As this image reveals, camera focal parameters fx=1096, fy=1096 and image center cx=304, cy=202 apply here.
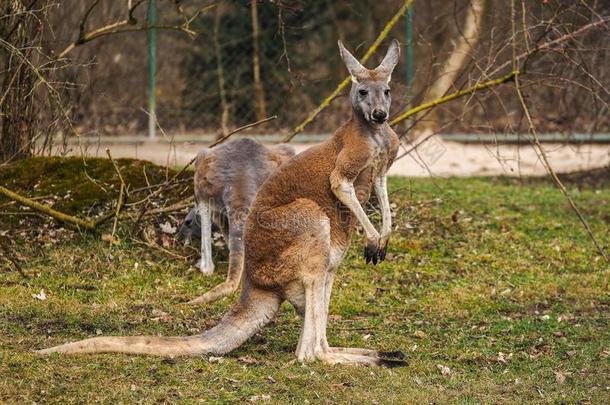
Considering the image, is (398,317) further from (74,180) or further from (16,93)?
(16,93)

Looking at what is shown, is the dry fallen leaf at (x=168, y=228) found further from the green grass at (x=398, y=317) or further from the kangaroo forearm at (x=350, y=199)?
the kangaroo forearm at (x=350, y=199)

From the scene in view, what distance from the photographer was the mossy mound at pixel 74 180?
29.2ft

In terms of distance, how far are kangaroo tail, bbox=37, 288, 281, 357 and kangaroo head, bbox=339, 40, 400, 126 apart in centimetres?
111

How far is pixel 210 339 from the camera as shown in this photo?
5.88 m

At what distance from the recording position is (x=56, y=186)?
9.09 meters

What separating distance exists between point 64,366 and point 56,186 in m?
3.81

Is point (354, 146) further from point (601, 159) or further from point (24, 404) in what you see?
point (601, 159)

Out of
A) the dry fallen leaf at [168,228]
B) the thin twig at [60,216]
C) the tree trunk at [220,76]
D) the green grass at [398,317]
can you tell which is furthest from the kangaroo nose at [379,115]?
the tree trunk at [220,76]

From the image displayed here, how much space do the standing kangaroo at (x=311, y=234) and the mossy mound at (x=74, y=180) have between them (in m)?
2.96

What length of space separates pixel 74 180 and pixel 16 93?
857mm

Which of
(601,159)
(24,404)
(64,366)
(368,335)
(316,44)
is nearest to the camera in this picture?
(24,404)

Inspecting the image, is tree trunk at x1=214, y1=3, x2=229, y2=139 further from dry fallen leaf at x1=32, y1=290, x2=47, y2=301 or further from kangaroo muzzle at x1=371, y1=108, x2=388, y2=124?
kangaroo muzzle at x1=371, y1=108, x2=388, y2=124

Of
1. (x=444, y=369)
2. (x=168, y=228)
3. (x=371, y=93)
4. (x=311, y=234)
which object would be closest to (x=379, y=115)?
(x=371, y=93)

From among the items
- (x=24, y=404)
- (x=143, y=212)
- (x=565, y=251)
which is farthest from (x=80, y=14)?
(x=24, y=404)
